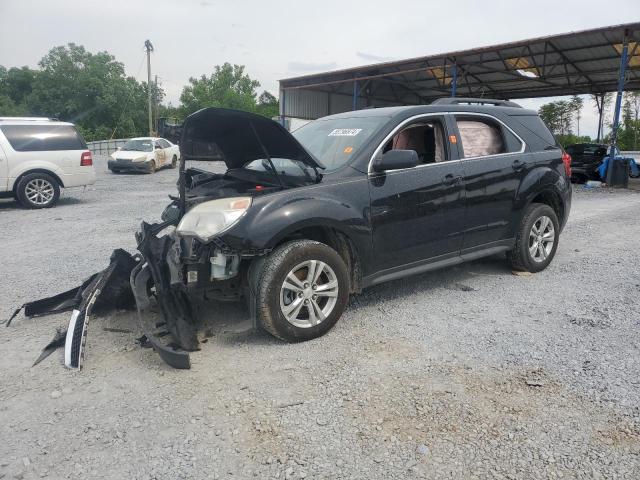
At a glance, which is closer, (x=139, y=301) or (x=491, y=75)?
(x=139, y=301)

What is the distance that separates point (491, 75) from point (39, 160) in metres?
19.3

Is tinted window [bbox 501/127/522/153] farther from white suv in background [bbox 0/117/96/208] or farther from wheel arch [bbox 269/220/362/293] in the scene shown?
white suv in background [bbox 0/117/96/208]

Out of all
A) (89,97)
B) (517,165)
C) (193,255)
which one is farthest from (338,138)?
(89,97)

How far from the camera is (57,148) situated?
10.8 meters

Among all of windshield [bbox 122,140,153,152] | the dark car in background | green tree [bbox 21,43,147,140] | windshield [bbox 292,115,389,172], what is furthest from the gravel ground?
green tree [bbox 21,43,147,140]

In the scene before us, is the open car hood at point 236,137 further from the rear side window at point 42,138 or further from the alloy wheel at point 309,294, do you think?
the rear side window at point 42,138

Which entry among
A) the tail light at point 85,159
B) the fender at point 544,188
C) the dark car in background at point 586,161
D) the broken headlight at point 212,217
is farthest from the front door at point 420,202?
the dark car in background at point 586,161

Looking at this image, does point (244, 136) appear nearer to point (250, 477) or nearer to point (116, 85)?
point (250, 477)

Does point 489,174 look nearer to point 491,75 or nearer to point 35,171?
point 35,171

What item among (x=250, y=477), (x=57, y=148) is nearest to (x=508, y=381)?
(x=250, y=477)

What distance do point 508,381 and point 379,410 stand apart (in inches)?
34.3

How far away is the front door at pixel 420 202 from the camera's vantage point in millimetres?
3941

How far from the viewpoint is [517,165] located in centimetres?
496

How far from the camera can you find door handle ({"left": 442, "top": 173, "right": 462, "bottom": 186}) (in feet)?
14.2
